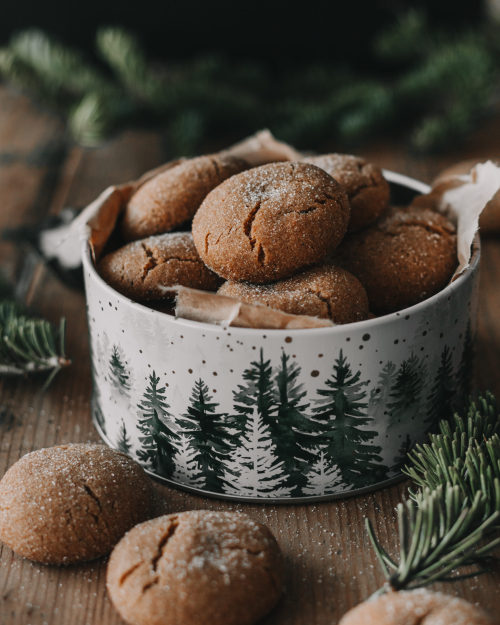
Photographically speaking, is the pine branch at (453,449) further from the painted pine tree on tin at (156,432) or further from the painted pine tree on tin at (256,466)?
the painted pine tree on tin at (156,432)

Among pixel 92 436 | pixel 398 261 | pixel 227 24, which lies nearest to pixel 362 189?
pixel 398 261

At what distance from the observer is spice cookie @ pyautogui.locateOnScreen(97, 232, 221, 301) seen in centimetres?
80

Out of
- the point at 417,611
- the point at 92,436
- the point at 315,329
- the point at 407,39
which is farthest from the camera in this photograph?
the point at 407,39

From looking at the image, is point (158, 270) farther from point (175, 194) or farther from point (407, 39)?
point (407, 39)

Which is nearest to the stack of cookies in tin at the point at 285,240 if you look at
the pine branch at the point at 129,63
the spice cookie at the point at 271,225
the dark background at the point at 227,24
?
the spice cookie at the point at 271,225

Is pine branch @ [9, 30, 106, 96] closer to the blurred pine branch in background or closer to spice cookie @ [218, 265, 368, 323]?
the blurred pine branch in background

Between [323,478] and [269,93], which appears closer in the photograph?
[323,478]

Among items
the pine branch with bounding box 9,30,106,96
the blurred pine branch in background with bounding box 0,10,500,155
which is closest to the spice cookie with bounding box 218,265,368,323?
the blurred pine branch in background with bounding box 0,10,500,155

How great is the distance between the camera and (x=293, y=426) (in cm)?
74

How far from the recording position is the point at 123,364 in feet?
2.60

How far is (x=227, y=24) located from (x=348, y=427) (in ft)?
4.46

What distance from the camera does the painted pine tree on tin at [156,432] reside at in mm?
771

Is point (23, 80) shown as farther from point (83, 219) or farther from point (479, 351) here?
point (479, 351)

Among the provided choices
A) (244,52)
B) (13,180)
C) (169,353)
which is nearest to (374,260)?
(169,353)
